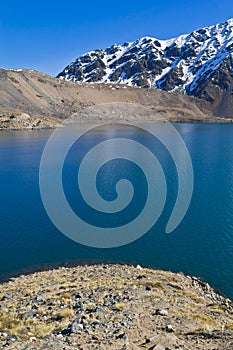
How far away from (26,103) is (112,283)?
607 feet

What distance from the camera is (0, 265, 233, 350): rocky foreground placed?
13.3m

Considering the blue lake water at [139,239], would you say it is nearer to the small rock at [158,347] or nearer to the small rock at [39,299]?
the small rock at [39,299]

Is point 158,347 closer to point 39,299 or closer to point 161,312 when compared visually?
point 161,312

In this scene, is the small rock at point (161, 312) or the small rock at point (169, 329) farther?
the small rock at point (161, 312)

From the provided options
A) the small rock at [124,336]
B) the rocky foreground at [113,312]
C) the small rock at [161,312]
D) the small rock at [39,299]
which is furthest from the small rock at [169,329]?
the small rock at [39,299]

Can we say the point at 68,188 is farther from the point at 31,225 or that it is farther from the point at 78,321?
the point at 78,321

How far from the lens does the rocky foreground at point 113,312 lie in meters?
13.3

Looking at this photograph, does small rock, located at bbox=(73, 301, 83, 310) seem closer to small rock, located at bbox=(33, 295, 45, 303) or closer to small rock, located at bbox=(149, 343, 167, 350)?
small rock, located at bbox=(33, 295, 45, 303)

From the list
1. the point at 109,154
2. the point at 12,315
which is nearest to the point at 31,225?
the point at 12,315

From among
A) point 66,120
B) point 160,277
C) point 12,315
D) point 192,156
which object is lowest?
point 160,277

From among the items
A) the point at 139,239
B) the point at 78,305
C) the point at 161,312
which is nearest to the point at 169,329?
the point at 161,312

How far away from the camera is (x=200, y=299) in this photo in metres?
20.5

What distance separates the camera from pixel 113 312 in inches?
648

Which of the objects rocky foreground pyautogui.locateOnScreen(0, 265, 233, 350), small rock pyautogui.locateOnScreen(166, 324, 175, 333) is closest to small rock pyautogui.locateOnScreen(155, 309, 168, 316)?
rocky foreground pyautogui.locateOnScreen(0, 265, 233, 350)
